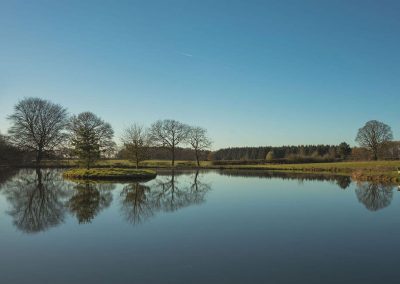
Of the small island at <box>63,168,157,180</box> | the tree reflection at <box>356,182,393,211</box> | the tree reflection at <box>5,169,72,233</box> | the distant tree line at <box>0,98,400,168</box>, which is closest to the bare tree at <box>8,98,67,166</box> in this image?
the distant tree line at <box>0,98,400,168</box>

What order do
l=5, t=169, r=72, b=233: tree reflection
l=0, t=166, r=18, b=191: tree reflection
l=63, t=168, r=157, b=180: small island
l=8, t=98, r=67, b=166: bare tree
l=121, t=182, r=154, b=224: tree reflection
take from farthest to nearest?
l=8, t=98, r=67, b=166: bare tree → l=63, t=168, r=157, b=180: small island → l=0, t=166, r=18, b=191: tree reflection → l=121, t=182, r=154, b=224: tree reflection → l=5, t=169, r=72, b=233: tree reflection

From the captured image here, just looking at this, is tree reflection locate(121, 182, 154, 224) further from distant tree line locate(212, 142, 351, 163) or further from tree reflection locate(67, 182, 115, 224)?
distant tree line locate(212, 142, 351, 163)

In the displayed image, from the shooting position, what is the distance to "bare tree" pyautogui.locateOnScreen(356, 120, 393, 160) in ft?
221

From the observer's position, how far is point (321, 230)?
39.7ft

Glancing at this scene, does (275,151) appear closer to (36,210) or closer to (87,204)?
(87,204)

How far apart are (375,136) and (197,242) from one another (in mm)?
67567

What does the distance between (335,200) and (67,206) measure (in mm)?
14873

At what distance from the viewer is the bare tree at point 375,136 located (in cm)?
6744

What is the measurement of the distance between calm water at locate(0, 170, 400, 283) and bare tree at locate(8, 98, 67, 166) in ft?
134

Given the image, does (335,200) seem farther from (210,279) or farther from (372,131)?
(372,131)

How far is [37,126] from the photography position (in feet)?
183

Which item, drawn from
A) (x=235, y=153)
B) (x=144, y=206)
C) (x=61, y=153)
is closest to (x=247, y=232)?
(x=144, y=206)

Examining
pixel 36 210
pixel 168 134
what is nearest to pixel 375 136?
pixel 168 134

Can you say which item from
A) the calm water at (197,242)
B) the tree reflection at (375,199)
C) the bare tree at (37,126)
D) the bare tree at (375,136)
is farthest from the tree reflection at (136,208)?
the bare tree at (375,136)
